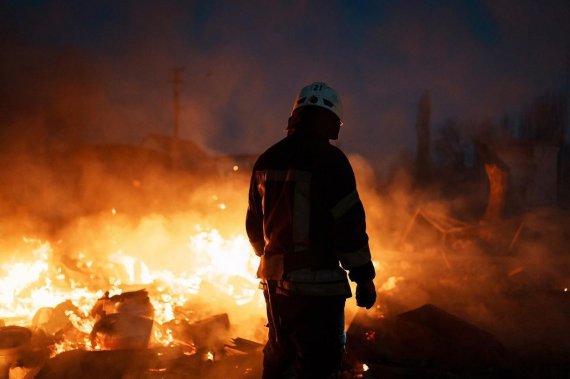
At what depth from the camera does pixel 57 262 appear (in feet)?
21.9

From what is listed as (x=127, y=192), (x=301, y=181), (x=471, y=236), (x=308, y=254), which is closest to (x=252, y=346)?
(x=308, y=254)

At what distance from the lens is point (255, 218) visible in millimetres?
2934

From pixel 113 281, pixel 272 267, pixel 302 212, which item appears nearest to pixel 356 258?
pixel 302 212

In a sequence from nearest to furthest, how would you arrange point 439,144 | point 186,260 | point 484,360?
point 484,360
point 186,260
point 439,144

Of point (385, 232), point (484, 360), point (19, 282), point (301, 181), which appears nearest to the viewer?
point (301, 181)

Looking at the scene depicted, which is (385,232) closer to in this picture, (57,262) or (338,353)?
(57,262)

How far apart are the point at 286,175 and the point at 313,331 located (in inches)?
36.4

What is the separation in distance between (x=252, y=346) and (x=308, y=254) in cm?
219

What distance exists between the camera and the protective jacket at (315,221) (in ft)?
8.03

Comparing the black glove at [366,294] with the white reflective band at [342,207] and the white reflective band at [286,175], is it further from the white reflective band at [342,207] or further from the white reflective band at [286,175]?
the white reflective band at [286,175]

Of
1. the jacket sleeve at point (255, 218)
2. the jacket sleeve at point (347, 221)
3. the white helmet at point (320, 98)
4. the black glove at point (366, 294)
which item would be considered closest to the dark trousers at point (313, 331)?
the black glove at point (366, 294)

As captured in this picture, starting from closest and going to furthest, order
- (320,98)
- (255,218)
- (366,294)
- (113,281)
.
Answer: (366,294) → (320,98) → (255,218) → (113,281)

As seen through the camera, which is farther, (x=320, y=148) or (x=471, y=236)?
(x=471, y=236)

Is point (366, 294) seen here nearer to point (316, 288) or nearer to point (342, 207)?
point (316, 288)
